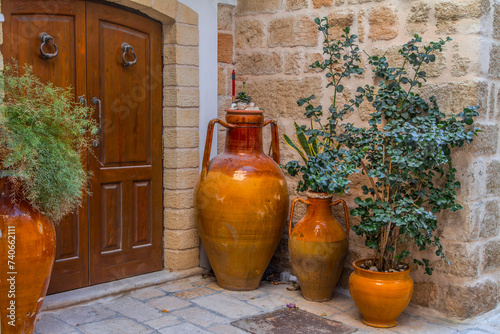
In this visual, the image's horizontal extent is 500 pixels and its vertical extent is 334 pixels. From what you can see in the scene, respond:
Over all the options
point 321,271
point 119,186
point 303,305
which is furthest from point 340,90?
point 119,186

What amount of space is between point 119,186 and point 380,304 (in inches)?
75.3

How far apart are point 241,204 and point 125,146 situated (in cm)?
93

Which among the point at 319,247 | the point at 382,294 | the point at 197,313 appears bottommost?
the point at 197,313

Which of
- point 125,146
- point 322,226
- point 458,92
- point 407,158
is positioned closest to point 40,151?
point 125,146

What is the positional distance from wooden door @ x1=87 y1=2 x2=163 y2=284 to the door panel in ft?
0.25

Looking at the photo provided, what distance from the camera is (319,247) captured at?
348cm

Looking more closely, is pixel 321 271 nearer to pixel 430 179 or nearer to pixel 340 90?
pixel 430 179

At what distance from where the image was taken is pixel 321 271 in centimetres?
353

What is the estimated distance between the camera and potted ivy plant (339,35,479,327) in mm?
3057

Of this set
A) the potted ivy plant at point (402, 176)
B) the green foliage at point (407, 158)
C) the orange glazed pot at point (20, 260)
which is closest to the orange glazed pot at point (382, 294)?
the potted ivy plant at point (402, 176)

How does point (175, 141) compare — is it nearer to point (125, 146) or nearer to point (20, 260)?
point (125, 146)

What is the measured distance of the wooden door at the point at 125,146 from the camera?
368 centimetres

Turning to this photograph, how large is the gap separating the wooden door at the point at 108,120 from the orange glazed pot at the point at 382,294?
5.35 ft

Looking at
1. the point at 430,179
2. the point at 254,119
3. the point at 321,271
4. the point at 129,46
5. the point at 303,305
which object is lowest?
the point at 303,305
